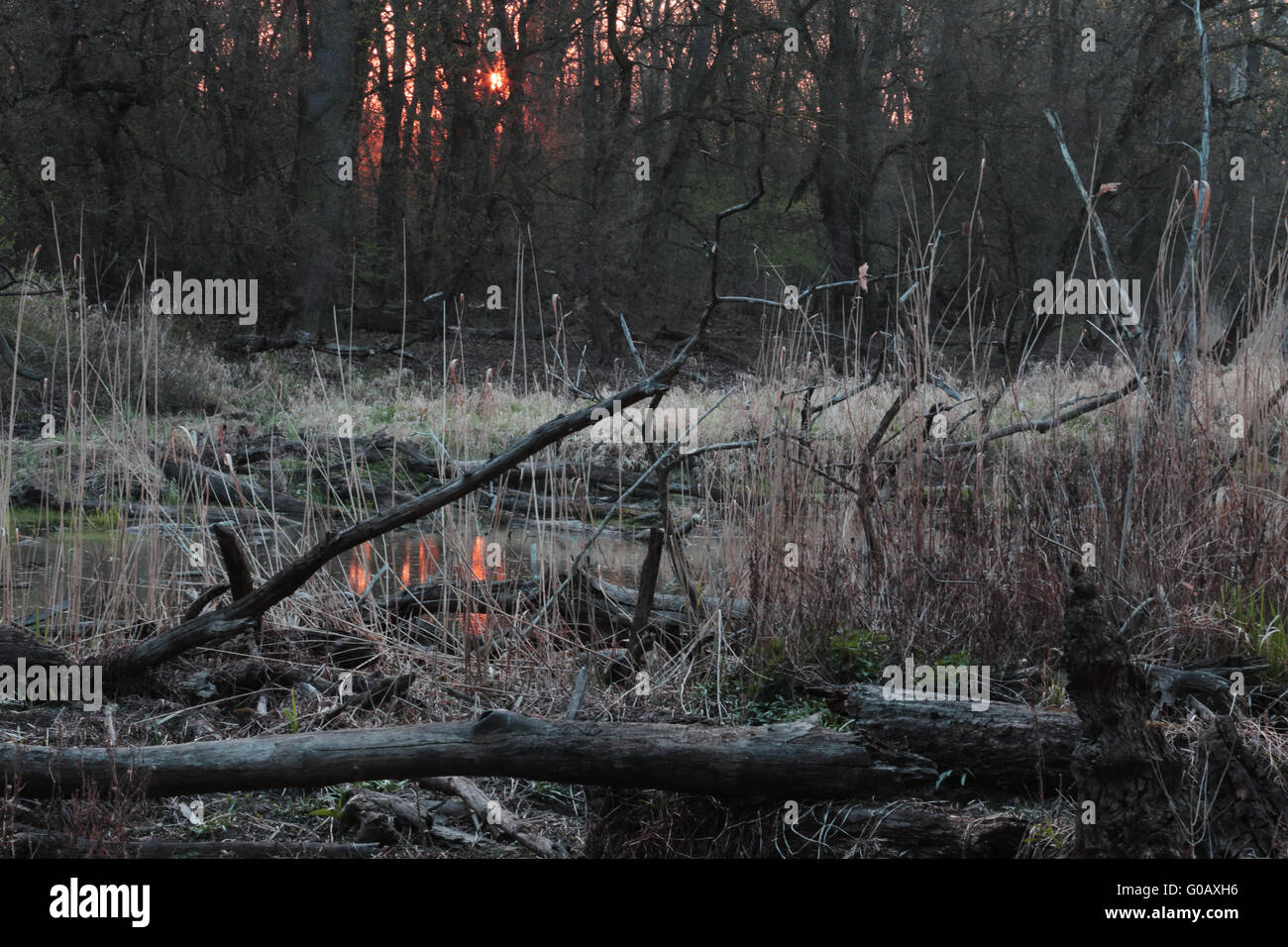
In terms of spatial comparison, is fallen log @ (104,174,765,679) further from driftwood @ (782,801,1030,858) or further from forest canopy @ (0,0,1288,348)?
forest canopy @ (0,0,1288,348)

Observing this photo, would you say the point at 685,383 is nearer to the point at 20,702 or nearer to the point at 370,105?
the point at 370,105

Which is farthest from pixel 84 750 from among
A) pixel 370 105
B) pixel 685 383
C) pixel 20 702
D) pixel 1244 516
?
pixel 370 105

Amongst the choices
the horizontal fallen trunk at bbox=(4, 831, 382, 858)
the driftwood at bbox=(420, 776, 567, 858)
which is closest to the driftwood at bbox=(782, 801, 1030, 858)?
the driftwood at bbox=(420, 776, 567, 858)

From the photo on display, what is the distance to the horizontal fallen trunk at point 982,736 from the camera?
2512 millimetres

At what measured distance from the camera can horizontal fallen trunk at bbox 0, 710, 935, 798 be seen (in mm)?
2227

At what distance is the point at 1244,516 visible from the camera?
3217 mm

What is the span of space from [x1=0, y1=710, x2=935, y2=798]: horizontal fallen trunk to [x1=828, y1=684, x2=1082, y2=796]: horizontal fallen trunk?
277 millimetres

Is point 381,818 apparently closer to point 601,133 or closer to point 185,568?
A: point 185,568

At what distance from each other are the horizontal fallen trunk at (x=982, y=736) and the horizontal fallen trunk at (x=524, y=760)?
0.91 feet

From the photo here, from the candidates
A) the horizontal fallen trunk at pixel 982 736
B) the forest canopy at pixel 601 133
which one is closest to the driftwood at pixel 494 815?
the horizontal fallen trunk at pixel 982 736

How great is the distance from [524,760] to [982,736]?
1038 mm

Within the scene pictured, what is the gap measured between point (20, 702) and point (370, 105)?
15557mm

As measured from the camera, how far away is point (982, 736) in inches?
99.9

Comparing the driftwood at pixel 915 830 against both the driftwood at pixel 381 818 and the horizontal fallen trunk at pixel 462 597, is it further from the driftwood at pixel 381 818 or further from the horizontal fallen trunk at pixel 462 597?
the horizontal fallen trunk at pixel 462 597
